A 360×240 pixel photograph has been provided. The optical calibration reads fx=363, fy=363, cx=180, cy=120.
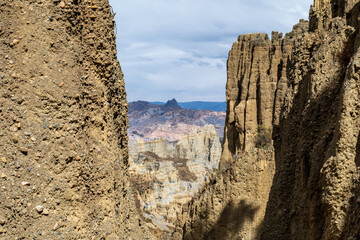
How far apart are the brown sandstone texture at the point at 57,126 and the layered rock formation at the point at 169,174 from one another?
1073 centimetres

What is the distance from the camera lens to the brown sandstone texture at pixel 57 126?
309cm

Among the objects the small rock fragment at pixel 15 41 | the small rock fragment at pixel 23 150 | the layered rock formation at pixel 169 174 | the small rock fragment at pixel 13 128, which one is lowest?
the layered rock formation at pixel 169 174

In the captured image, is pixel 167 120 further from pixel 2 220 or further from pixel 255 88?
pixel 2 220

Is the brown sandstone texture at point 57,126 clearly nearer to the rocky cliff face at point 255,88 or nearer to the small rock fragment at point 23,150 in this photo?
the small rock fragment at point 23,150

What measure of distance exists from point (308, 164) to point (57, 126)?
4106 mm

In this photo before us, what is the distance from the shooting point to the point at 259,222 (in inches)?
433

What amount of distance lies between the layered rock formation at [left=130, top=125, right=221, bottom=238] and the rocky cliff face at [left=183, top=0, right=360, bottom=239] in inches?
135

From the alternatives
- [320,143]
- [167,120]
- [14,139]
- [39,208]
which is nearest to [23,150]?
[14,139]

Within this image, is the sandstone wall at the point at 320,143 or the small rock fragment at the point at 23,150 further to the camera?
the sandstone wall at the point at 320,143


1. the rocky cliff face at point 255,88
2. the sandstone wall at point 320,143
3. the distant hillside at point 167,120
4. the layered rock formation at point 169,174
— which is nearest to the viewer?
the sandstone wall at point 320,143

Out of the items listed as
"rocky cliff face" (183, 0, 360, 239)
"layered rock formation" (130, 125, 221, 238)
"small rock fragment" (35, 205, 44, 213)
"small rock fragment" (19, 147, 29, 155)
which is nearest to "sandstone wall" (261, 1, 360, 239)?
"rocky cliff face" (183, 0, 360, 239)

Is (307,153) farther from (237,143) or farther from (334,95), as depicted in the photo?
(237,143)

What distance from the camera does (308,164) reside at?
5848mm

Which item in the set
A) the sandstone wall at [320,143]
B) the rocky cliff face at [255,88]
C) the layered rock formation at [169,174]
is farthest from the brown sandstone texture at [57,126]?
the rocky cliff face at [255,88]
